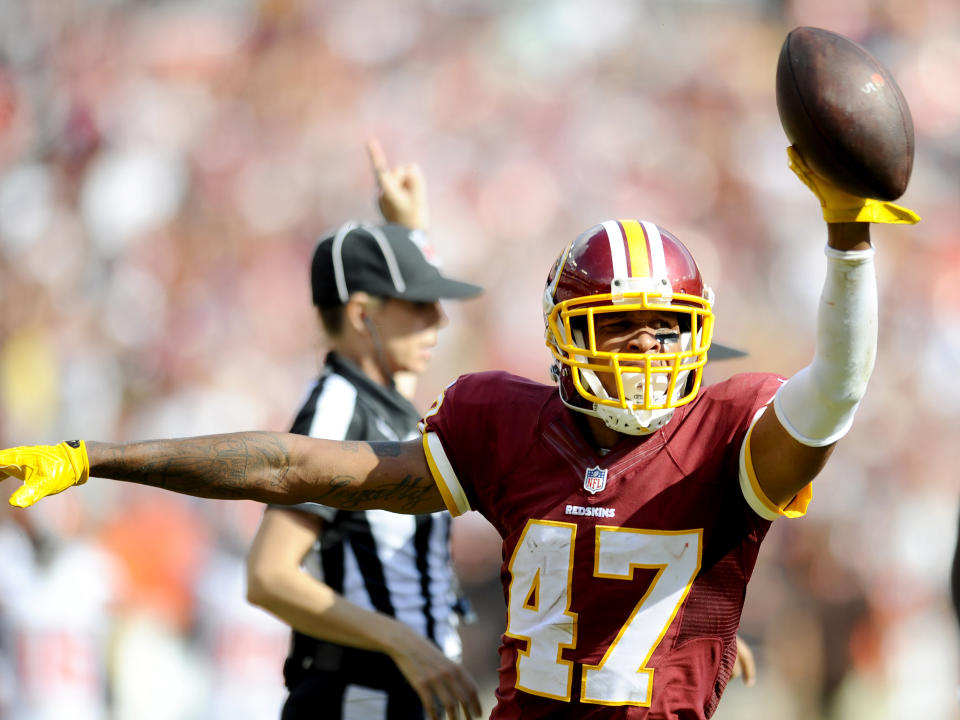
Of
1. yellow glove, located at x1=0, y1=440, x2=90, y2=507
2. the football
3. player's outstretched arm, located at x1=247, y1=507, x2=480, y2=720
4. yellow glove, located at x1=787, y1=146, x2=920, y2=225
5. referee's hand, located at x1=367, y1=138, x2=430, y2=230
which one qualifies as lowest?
player's outstretched arm, located at x1=247, y1=507, x2=480, y2=720

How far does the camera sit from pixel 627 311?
2.17 metres

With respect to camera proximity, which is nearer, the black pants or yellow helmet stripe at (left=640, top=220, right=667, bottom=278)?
yellow helmet stripe at (left=640, top=220, right=667, bottom=278)

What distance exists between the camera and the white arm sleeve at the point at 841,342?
1854mm

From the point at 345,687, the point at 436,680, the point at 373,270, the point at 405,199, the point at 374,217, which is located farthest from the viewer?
the point at 374,217

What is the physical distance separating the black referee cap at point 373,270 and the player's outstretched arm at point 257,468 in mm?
986

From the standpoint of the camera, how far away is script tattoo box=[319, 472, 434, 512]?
227 cm

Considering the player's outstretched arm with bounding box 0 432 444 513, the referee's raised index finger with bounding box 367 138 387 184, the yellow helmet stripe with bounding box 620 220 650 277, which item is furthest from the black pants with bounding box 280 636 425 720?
the referee's raised index finger with bounding box 367 138 387 184

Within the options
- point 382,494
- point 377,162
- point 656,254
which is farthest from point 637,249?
point 377,162

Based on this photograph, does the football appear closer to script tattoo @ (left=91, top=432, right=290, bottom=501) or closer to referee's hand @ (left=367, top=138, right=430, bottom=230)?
script tattoo @ (left=91, top=432, right=290, bottom=501)

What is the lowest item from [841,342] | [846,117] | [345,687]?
[345,687]

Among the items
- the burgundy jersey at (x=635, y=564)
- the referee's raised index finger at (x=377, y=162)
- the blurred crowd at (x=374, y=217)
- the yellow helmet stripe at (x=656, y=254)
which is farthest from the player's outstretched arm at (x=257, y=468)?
the blurred crowd at (x=374, y=217)

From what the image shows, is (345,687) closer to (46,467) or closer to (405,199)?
(46,467)

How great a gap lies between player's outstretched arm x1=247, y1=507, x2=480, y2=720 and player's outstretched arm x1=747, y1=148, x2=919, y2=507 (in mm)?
1036

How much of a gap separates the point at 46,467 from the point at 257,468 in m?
0.39
